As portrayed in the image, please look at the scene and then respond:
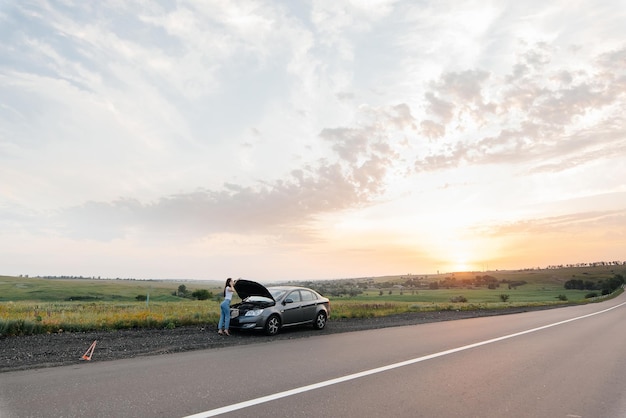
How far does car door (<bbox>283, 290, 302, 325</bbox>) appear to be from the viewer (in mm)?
14727

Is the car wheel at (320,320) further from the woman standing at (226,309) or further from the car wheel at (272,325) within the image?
the woman standing at (226,309)

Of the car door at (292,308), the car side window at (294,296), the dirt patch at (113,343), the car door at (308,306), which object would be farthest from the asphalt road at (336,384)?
the car door at (308,306)

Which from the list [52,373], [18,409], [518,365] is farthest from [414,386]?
[52,373]

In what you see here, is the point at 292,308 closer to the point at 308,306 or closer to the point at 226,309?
the point at 308,306

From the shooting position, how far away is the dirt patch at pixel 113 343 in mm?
9527

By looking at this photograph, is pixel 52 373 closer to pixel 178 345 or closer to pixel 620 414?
pixel 178 345

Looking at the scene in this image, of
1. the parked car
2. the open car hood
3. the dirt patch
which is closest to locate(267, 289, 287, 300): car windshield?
the parked car

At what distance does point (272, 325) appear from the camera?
14109mm

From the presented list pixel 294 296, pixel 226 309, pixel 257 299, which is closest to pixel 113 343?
pixel 226 309

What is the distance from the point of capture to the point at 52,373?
7.81m

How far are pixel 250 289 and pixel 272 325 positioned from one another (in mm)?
1785

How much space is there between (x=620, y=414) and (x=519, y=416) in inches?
57.4

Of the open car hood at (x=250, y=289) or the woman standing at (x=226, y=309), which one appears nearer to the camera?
the woman standing at (x=226, y=309)

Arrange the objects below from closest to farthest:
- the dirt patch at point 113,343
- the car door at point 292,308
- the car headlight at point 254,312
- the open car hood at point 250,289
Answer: the dirt patch at point 113,343
the car headlight at point 254,312
the car door at point 292,308
the open car hood at point 250,289
